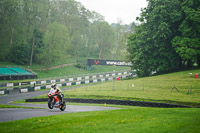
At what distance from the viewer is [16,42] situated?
252ft

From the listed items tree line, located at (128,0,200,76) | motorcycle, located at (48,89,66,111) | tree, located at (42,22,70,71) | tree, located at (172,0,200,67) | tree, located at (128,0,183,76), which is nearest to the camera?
motorcycle, located at (48,89,66,111)

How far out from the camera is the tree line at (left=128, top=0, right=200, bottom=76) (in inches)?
1943

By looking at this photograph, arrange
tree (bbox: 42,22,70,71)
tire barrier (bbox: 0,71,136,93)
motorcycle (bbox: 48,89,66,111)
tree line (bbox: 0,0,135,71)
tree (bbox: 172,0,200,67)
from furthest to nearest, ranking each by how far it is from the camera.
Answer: tree (bbox: 42,22,70,71)
tree line (bbox: 0,0,135,71)
tire barrier (bbox: 0,71,136,93)
tree (bbox: 172,0,200,67)
motorcycle (bbox: 48,89,66,111)

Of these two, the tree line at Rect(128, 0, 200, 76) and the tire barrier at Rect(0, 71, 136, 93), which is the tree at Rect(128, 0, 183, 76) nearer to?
the tree line at Rect(128, 0, 200, 76)

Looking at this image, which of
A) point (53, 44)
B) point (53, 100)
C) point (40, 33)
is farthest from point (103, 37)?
point (53, 100)

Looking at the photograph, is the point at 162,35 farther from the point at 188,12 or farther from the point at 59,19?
the point at 59,19

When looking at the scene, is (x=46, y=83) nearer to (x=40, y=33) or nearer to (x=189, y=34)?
(x=40, y=33)

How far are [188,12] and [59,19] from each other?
67.8 meters

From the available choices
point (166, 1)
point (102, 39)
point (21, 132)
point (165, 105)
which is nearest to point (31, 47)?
point (102, 39)

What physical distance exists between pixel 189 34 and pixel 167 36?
15.6 feet

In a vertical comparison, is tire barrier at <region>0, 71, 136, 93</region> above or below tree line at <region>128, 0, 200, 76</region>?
below

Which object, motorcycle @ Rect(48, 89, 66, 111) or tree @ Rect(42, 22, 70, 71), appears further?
tree @ Rect(42, 22, 70, 71)

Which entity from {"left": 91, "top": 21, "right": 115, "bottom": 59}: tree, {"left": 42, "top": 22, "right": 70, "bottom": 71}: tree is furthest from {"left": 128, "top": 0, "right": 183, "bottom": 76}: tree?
{"left": 91, "top": 21, "right": 115, "bottom": 59}: tree

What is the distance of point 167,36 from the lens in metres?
52.4
